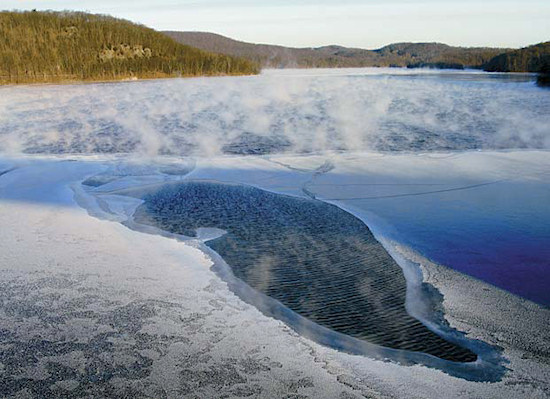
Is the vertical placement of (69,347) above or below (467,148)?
below

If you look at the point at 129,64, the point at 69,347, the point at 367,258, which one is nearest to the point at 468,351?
the point at 367,258

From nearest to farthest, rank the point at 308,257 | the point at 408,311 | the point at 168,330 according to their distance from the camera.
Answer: the point at 168,330
the point at 408,311
the point at 308,257

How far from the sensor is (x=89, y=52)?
89625 millimetres

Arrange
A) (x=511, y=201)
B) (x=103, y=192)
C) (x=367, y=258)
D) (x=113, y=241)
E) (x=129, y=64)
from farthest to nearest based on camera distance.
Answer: (x=129, y=64) < (x=103, y=192) < (x=511, y=201) < (x=113, y=241) < (x=367, y=258)

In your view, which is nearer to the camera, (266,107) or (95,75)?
(266,107)

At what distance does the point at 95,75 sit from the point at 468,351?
79585mm

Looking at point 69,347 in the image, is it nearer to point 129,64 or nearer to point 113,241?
point 113,241

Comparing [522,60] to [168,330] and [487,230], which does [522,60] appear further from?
[168,330]

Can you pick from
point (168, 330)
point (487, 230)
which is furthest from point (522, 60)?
point (168, 330)

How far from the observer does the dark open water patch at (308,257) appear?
317 cm

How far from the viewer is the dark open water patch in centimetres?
317

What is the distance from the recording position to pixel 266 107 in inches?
725

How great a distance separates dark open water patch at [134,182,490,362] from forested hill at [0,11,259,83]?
66.7 m

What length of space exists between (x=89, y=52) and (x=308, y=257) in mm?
96034
